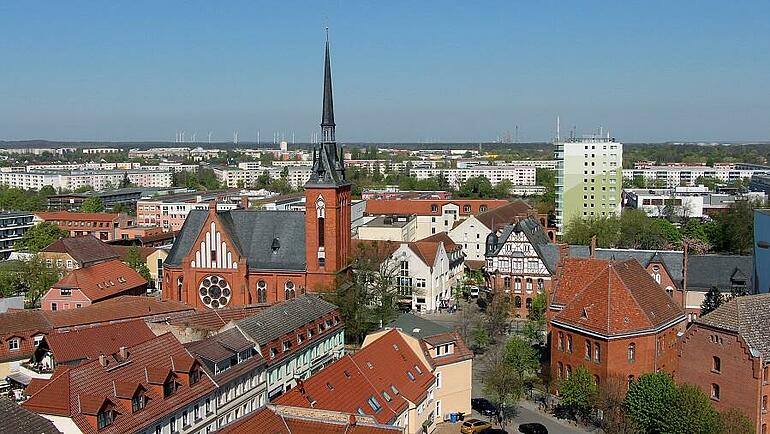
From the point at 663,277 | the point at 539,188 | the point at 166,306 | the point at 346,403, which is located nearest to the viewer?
the point at 346,403

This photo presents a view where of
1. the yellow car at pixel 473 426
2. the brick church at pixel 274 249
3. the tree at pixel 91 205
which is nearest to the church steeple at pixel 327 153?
the brick church at pixel 274 249

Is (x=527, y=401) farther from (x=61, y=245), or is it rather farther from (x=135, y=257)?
(x=61, y=245)

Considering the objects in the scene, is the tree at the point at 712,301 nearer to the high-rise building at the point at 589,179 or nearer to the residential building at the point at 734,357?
the residential building at the point at 734,357

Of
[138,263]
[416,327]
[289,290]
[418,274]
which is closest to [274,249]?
[289,290]

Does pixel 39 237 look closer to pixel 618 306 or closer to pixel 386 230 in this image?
pixel 386 230

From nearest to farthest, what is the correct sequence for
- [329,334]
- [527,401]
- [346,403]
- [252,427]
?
1. [252,427]
2. [346,403]
3. [527,401]
4. [329,334]


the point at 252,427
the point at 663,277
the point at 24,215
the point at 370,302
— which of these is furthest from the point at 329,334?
the point at 24,215

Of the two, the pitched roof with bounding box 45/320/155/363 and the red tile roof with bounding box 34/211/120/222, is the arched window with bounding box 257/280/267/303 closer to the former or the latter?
the pitched roof with bounding box 45/320/155/363

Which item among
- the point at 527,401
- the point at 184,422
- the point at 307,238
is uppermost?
the point at 307,238
